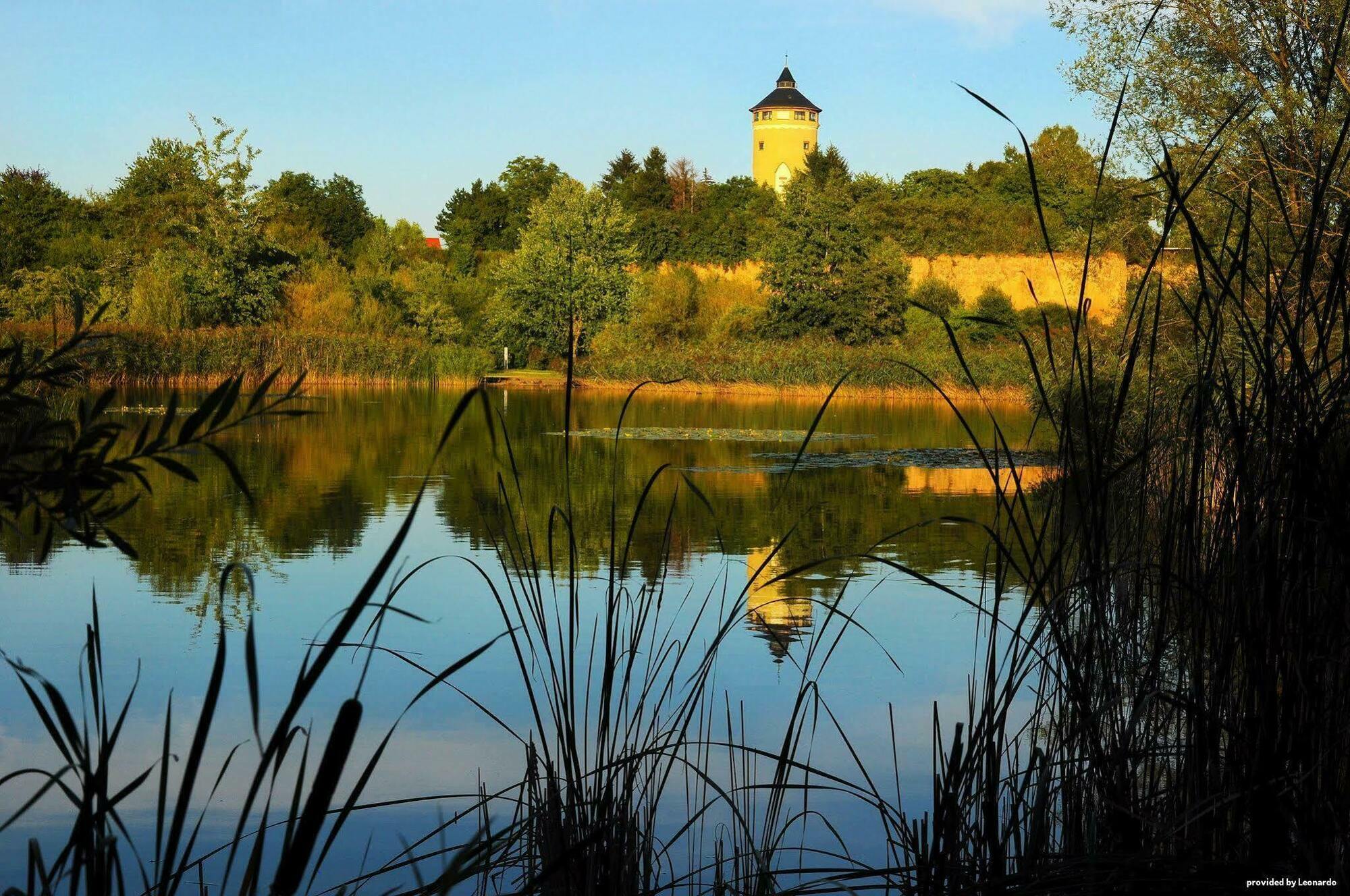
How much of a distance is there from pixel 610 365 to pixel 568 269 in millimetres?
4825

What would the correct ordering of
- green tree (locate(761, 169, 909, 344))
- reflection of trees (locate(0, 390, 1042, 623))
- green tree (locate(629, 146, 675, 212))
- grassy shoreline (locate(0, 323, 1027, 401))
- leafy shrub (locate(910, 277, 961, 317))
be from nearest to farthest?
reflection of trees (locate(0, 390, 1042, 623)) → grassy shoreline (locate(0, 323, 1027, 401)) → green tree (locate(761, 169, 909, 344)) → leafy shrub (locate(910, 277, 961, 317)) → green tree (locate(629, 146, 675, 212))

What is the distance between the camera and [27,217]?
33.2 metres

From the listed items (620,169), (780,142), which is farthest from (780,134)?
(620,169)

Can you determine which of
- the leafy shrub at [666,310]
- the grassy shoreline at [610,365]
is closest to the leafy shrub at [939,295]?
the grassy shoreline at [610,365]

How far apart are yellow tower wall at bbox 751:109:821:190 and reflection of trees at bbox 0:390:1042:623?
49.8m

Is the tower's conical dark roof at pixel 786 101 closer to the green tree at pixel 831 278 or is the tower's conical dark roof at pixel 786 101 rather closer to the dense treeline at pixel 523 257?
the dense treeline at pixel 523 257

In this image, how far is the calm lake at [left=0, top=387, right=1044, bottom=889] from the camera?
3828 mm

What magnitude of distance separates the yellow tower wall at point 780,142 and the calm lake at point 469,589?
52355 millimetres

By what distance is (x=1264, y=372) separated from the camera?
1606 mm

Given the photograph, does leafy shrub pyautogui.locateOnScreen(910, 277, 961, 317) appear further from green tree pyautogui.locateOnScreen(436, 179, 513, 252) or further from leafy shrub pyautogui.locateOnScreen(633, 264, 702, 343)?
green tree pyautogui.locateOnScreen(436, 179, 513, 252)

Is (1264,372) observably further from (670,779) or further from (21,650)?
(21,650)

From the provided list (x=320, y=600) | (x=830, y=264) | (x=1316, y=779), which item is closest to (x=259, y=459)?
(x=320, y=600)

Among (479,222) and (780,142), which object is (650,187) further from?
(780,142)

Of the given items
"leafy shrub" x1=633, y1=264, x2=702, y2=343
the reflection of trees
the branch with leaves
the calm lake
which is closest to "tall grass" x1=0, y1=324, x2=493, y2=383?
"leafy shrub" x1=633, y1=264, x2=702, y2=343
